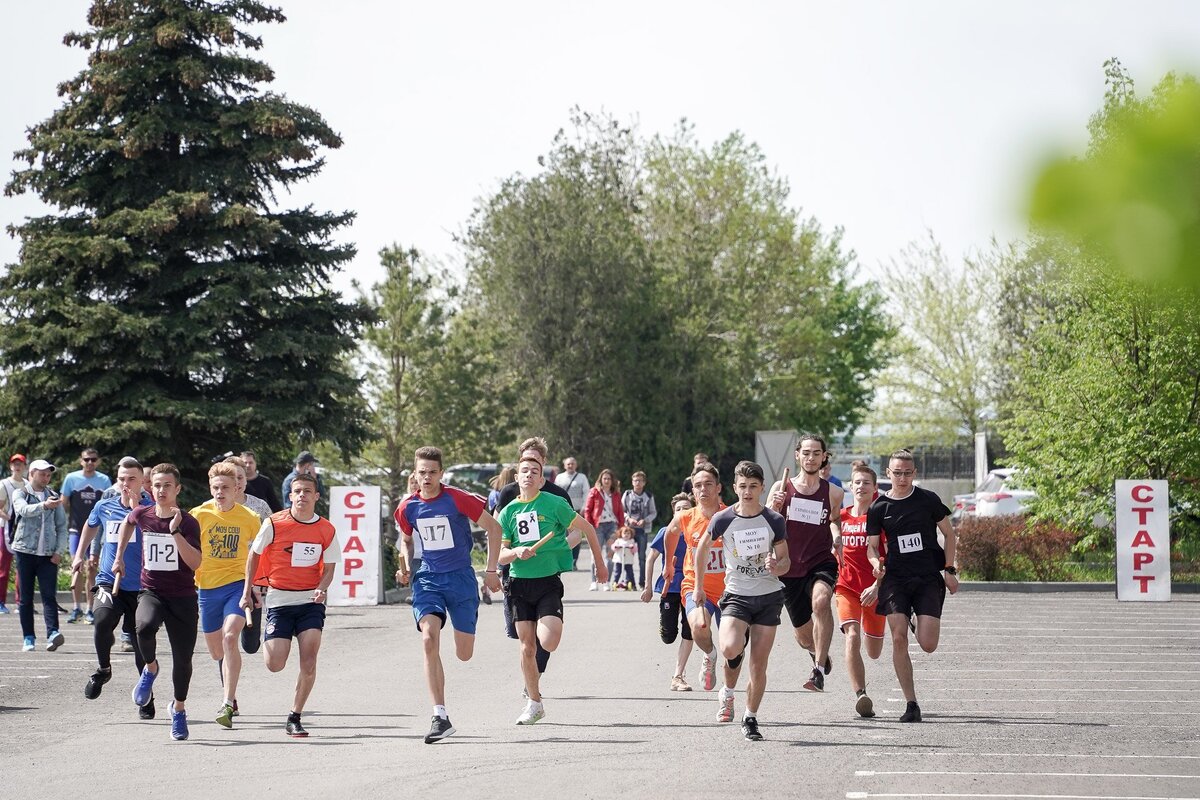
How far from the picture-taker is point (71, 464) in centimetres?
3045

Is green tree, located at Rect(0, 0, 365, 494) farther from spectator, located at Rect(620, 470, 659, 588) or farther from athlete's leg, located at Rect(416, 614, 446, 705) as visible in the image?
athlete's leg, located at Rect(416, 614, 446, 705)

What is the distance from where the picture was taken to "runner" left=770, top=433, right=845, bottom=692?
460 inches

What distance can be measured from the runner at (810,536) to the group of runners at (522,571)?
0.05 feet

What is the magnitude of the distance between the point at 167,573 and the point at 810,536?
15.7 feet

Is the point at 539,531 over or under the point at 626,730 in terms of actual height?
over

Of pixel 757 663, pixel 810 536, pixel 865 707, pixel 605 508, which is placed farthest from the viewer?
pixel 605 508

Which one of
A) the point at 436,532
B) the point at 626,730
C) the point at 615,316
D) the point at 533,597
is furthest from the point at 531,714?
the point at 615,316

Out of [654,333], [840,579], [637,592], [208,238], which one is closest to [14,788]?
[840,579]

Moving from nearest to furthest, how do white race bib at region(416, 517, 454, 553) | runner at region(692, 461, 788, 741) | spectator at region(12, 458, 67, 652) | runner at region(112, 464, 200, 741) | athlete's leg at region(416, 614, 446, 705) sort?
athlete's leg at region(416, 614, 446, 705) → runner at region(692, 461, 788, 741) → white race bib at region(416, 517, 454, 553) → runner at region(112, 464, 200, 741) → spectator at region(12, 458, 67, 652)

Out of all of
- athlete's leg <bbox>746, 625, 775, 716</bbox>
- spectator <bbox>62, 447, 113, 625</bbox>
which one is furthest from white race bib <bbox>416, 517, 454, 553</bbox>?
spectator <bbox>62, 447, 113, 625</bbox>

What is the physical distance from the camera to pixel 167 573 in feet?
35.0

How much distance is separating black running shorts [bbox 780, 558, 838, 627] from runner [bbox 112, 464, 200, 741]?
445 centimetres

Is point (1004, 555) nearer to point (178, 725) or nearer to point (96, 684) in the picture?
point (96, 684)

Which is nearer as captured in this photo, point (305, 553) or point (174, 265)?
point (305, 553)
